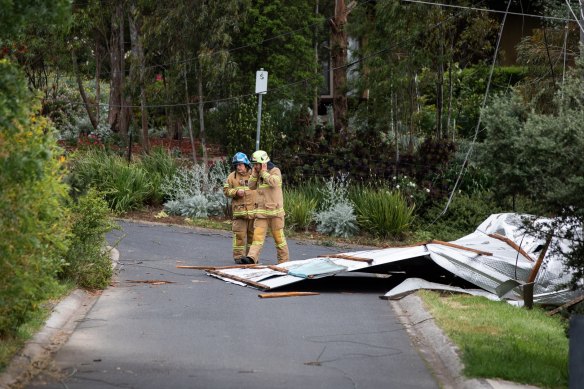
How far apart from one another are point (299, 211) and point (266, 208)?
7.91 metres

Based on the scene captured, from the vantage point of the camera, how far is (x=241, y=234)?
17.9 metres

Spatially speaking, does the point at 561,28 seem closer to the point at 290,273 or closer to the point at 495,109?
the point at 290,273

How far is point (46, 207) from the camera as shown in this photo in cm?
910

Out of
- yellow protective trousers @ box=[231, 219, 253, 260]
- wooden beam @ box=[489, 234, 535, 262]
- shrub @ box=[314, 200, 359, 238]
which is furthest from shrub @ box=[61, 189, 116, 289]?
shrub @ box=[314, 200, 359, 238]

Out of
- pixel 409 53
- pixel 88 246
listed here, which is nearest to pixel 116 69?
pixel 409 53

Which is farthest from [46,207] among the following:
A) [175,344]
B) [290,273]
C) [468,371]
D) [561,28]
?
[561,28]

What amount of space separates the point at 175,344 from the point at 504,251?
6.95m

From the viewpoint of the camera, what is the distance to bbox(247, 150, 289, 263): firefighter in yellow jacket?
17219mm

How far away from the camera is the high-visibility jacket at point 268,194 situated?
56.5 ft

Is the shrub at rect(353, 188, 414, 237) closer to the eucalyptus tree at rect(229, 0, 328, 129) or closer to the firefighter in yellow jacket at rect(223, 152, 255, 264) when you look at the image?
the eucalyptus tree at rect(229, 0, 328, 129)

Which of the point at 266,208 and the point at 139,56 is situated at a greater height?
the point at 139,56

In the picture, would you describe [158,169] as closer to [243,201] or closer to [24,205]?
[243,201]

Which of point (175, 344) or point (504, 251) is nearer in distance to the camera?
point (175, 344)

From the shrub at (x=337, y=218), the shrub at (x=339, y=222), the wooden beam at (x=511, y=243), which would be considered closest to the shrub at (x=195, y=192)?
the shrub at (x=337, y=218)
